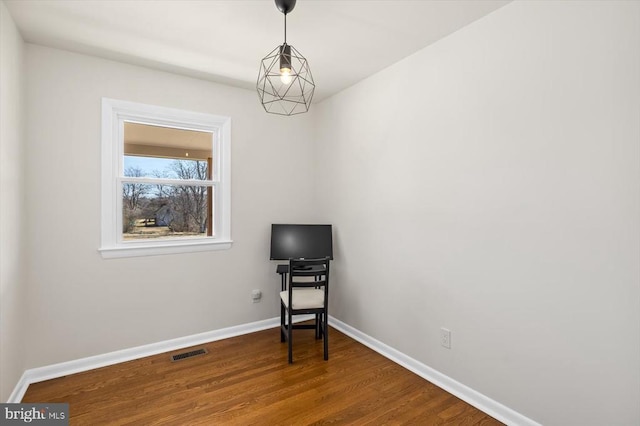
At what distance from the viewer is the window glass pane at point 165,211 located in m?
3.02

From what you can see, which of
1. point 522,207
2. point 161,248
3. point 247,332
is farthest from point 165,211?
point 522,207

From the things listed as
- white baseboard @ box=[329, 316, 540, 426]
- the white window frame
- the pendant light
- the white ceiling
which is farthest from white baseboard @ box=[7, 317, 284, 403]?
the white ceiling

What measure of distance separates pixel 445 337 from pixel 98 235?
3015 millimetres

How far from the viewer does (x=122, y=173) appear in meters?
2.94

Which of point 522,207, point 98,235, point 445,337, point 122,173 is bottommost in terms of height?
point 445,337

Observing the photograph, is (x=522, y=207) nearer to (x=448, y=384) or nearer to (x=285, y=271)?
(x=448, y=384)

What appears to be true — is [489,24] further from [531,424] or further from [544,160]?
[531,424]

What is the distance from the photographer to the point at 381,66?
9.54ft

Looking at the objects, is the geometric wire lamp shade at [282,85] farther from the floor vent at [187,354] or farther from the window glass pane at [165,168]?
the floor vent at [187,354]

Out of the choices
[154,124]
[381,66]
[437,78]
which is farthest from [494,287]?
[154,124]

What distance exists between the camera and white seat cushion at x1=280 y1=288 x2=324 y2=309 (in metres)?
2.86

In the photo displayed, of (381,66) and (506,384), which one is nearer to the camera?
(506,384)

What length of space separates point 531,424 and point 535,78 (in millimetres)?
2083

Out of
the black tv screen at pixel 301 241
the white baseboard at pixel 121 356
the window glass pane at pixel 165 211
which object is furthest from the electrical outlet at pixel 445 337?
the window glass pane at pixel 165 211
